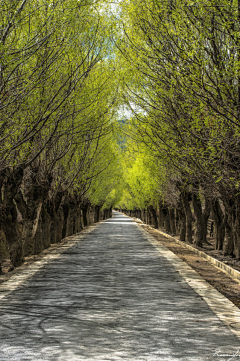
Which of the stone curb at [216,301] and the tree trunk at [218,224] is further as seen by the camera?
the tree trunk at [218,224]

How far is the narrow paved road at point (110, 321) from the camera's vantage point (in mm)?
5473

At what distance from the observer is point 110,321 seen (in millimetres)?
7047

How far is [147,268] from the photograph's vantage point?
44.6ft

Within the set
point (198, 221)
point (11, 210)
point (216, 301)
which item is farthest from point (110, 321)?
point (198, 221)

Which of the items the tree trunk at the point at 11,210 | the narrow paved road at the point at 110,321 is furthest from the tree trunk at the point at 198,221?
the narrow paved road at the point at 110,321

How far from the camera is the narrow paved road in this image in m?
5.47

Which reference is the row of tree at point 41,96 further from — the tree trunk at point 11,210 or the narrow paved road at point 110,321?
the narrow paved road at point 110,321

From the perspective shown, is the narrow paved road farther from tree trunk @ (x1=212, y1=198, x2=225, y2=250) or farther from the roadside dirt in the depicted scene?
tree trunk @ (x1=212, y1=198, x2=225, y2=250)

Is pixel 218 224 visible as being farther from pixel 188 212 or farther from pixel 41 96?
pixel 41 96

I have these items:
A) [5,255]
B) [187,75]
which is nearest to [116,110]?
[5,255]

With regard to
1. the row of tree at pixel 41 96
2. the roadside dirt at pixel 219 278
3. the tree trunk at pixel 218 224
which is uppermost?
the row of tree at pixel 41 96

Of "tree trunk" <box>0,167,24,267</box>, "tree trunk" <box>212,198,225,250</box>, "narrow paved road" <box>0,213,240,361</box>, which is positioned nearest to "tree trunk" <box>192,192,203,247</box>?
"tree trunk" <box>212,198,225,250</box>

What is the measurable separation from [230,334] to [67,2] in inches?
355

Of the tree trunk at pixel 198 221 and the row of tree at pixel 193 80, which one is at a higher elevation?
the row of tree at pixel 193 80
